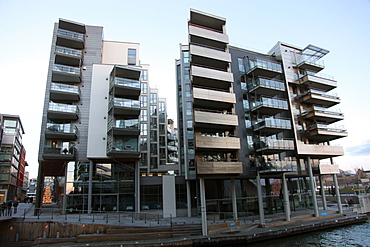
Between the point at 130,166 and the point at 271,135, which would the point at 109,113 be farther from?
the point at 271,135

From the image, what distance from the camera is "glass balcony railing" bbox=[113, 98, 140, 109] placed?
1026 inches

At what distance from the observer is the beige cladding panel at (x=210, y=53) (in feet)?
84.7

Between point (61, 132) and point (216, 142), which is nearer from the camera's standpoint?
point (216, 142)

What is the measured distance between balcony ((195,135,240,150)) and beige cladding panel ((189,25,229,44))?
11338 mm

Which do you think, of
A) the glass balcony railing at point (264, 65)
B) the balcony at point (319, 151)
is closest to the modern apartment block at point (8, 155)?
the glass balcony railing at point (264, 65)

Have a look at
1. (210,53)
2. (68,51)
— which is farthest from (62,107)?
(210,53)

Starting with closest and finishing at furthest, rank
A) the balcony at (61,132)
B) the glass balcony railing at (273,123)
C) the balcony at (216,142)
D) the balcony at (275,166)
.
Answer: the balcony at (216,142) < the balcony at (275,166) < the balcony at (61,132) < the glass balcony railing at (273,123)

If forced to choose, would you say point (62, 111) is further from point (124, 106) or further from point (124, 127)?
point (124, 127)

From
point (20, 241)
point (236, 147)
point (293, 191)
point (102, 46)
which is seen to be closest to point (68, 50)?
point (102, 46)

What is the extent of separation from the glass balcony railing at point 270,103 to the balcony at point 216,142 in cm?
525

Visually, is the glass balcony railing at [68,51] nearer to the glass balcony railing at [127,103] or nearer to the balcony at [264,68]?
the glass balcony railing at [127,103]

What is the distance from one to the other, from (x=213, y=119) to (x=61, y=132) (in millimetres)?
15732

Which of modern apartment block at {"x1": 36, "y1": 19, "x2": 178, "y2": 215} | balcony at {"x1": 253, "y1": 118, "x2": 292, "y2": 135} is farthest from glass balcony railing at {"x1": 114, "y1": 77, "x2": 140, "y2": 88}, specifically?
balcony at {"x1": 253, "y1": 118, "x2": 292, "y2": 135}

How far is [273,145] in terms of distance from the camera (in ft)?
82.5
